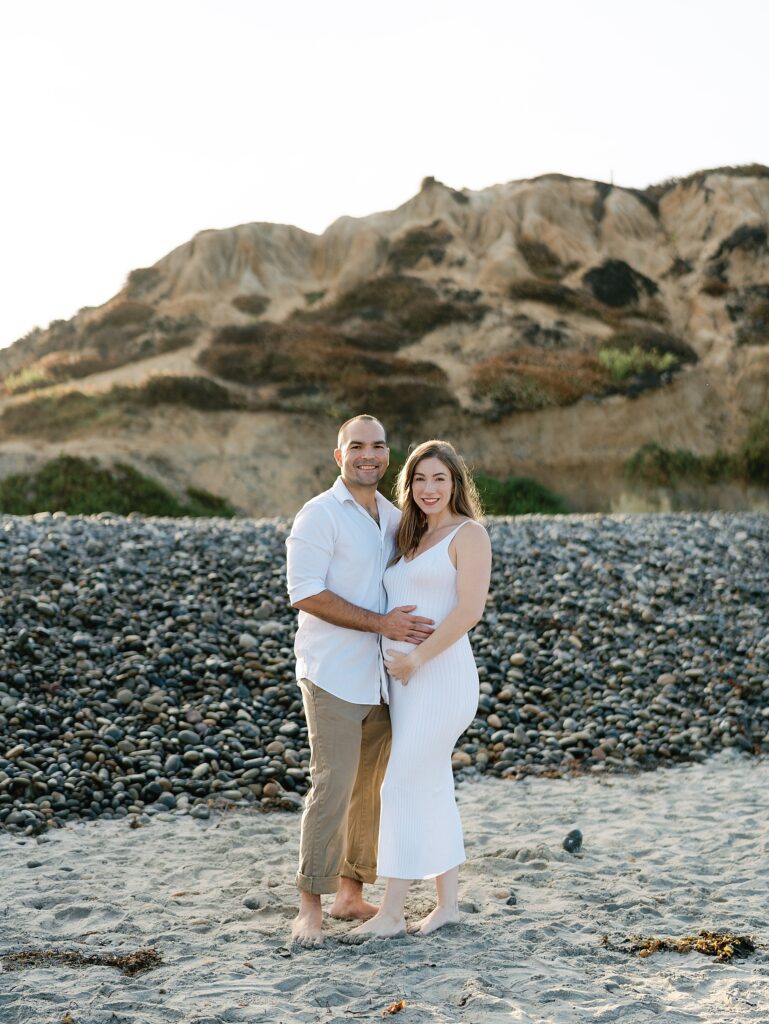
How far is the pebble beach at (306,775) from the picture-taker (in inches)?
161

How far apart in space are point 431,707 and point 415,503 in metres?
0.93

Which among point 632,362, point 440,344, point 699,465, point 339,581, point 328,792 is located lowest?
point 328,792

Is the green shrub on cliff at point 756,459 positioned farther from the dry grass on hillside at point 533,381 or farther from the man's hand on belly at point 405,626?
the man's hand on belly at point 405,626

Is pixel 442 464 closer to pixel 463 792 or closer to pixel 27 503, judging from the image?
pixel 463 792

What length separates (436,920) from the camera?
15.3 feet

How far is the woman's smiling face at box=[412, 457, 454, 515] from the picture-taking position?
4.69 meters

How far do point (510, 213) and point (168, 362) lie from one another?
1533 centimetres

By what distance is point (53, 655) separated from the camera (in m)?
8.37

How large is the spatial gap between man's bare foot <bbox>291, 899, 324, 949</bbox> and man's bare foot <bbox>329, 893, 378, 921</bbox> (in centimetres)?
24

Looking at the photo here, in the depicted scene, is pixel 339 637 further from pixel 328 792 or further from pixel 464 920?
pixel 464 920

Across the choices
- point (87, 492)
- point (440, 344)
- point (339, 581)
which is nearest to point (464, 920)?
point (339, 581)

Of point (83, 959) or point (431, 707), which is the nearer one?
point (83, 959)

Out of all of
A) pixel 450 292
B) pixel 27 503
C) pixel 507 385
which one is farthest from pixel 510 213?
pixel 27 503

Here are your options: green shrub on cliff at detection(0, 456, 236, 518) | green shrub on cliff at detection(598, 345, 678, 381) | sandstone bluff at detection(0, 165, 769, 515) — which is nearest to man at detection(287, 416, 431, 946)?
green shrub on cliff at detection(0, 456, 236, 518)
